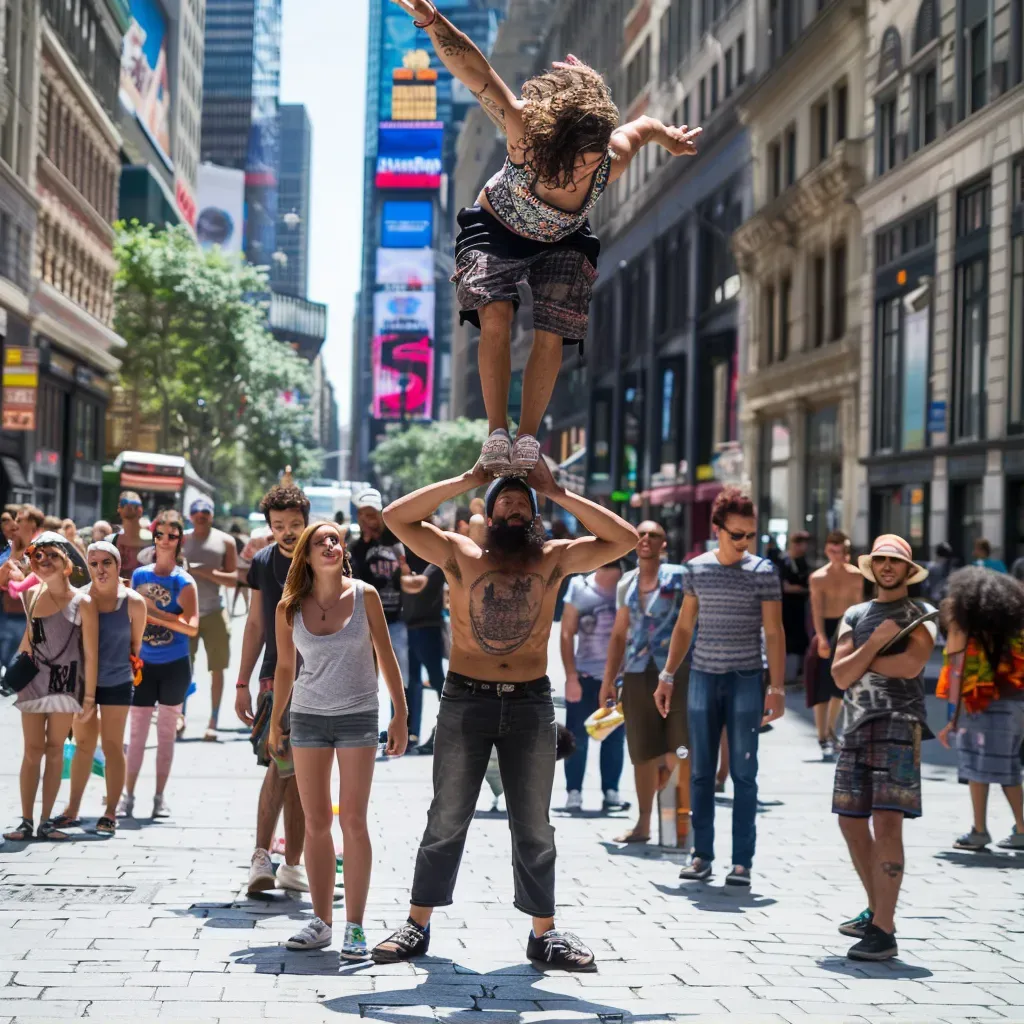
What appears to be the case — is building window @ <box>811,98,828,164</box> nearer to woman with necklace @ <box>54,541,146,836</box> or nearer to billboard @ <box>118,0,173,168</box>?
woman with necklace @ <box>54,541,146,836</box>

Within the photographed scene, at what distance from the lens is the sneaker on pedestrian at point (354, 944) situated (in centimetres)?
657

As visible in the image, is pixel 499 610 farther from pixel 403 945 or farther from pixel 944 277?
pixel 944 277

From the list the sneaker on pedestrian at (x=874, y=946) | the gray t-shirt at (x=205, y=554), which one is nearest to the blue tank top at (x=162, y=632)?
the gray t-shirt at (x=205, y=554)

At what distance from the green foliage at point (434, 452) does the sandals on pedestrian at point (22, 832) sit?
271 ft

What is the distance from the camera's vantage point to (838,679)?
740 cm

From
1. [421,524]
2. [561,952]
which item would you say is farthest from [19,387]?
[561,952]

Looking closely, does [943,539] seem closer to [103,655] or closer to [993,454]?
[993,454]

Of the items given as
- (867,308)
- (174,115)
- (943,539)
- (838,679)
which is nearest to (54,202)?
(867,308)

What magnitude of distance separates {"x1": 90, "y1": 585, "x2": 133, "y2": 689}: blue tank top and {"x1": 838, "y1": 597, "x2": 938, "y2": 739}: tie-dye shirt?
4478 mm

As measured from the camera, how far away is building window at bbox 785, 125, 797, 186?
1559 inches

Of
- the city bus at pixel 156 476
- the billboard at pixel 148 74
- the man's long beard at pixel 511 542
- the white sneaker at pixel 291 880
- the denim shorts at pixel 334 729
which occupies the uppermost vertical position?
the billboard at pixel 148 74

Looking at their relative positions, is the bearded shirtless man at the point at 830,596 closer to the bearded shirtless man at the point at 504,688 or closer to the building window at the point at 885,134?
the bearded shirtless man at the point at 504,688

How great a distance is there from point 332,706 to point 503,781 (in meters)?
0.83

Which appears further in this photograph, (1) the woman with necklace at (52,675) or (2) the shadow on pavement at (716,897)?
(1) the woman with necklace at (52,675)
